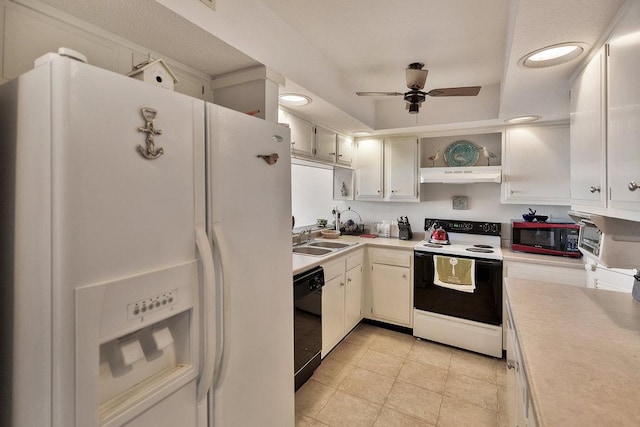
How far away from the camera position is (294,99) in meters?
2.29

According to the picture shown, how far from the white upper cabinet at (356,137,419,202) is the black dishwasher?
168 cm

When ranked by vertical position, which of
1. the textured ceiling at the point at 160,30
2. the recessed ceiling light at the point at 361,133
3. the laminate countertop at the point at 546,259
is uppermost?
the recessed ceiling light at the point at 361,133

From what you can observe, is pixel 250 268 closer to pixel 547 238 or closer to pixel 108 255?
pixel 108 255

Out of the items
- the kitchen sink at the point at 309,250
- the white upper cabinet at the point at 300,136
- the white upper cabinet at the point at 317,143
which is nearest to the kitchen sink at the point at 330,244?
the kitchen sink at the point at 309,250

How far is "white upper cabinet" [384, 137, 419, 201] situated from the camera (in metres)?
3.48

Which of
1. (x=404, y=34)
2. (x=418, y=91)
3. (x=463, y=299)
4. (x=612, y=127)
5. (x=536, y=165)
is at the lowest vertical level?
(x=463, y=299)

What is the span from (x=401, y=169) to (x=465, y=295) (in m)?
1.54

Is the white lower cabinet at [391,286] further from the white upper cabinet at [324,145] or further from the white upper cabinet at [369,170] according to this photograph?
the white upper cabinet at [324,145]

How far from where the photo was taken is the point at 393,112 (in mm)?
3352

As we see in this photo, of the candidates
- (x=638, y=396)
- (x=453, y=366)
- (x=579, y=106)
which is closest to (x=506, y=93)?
(x=579, y=106)

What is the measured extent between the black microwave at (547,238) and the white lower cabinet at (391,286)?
1.03 m

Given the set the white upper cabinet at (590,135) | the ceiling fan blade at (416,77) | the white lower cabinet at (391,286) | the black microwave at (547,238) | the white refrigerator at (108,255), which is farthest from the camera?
the white lower cabinet at (391,286)

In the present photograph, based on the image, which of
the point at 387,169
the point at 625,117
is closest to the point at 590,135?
the point at 625,117

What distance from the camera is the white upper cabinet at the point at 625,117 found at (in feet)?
3.42
